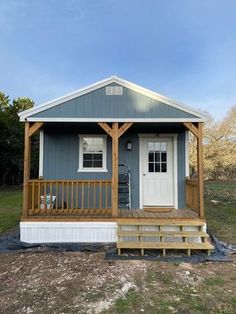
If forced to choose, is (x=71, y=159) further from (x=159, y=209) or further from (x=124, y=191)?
(x=159, y=209)

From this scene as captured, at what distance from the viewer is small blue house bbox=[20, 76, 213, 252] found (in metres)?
5.48

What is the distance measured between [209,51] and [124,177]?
10988 millimetres

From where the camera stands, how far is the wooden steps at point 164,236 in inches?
188

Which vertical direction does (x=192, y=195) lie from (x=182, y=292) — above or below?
above

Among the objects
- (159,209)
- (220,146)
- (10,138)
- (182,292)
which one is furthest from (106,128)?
(220,146)

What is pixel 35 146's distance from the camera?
66.6 feet

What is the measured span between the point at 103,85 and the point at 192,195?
3.45 metres

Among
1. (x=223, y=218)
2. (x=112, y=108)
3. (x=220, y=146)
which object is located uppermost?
(x=220, y=146)

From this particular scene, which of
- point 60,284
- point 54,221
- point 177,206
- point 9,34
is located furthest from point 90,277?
point 9,34

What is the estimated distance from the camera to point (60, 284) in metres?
3.49

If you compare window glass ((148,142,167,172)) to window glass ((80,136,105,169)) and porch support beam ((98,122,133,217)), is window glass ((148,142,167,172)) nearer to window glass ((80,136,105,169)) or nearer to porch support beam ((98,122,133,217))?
window glass ((80,136,105,169))

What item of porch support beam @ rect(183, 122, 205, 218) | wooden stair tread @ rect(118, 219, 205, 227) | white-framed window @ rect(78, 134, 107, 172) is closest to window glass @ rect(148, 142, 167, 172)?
white-framed window @ rect(78, 134, 107, 172)

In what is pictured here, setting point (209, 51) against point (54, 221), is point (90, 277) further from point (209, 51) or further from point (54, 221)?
point (209, 51)

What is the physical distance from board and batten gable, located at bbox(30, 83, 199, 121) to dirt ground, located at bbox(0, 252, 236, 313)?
117 inches
